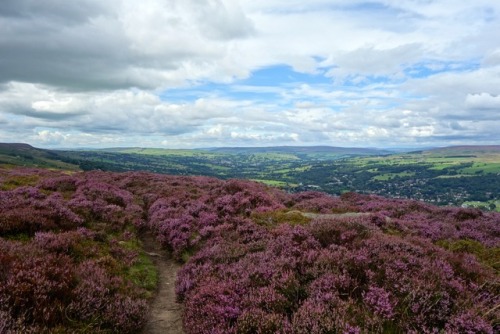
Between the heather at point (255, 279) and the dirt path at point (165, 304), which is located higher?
the heather at point (255, 279)

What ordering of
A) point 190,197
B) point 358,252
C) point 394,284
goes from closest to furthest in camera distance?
point 394,284, point 358,252, point 190,197

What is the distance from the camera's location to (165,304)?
9.95 m

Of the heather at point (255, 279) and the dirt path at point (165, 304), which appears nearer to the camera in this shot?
the heather at point (255, 279)

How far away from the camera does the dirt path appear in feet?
27.3

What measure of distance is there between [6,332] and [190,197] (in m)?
18.2

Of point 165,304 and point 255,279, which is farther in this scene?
point 165,304

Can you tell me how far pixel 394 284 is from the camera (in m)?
7.07

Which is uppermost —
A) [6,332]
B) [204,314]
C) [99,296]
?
[6,332]

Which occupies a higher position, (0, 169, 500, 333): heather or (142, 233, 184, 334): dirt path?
(0, 169, 500, 333): heather

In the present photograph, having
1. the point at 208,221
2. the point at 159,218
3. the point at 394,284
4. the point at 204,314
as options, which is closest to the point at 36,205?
the point at 159,218

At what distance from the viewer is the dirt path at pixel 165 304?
8.33 meters

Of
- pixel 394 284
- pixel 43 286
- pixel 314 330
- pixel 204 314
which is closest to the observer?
pixel 314 330

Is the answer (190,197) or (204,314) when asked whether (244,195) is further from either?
(204,314)

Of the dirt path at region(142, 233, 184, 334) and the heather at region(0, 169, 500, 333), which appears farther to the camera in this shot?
the dirt path at region(142, 233, 184, 334)
